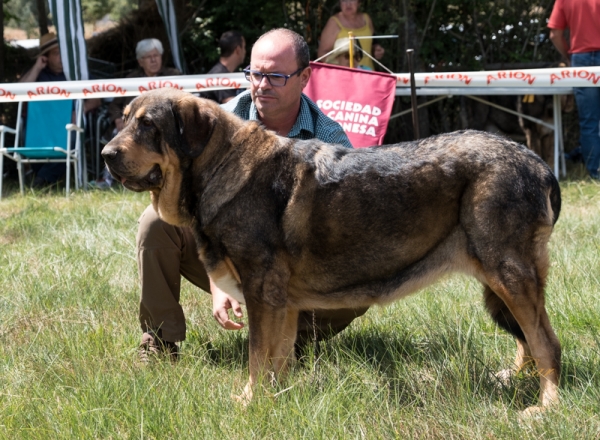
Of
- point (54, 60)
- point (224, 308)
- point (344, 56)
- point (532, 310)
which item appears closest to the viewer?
point (532, 310)

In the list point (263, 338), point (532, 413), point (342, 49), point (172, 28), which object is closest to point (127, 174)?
point (263, 338)

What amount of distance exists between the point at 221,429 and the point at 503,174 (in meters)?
1.64

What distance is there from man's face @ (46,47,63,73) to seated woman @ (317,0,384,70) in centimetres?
355

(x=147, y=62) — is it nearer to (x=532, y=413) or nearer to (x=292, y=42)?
(x=292, y=42)

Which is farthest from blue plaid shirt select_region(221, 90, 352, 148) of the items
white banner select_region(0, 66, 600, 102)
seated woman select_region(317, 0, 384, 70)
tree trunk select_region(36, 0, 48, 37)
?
tree trunk select_region(36, 0, 48, 37)

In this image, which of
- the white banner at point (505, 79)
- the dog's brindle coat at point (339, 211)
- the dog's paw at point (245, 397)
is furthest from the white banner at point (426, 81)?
the dog's paw at point (245, 397)

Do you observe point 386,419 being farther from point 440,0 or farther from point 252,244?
point 440,0

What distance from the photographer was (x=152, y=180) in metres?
3.56

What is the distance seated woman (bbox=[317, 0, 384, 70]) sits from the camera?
9.78 metres

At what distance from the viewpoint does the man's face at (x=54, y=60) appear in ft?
33.8

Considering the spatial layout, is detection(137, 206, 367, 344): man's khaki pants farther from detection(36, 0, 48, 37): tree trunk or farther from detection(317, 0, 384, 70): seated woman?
detection(36, 0, 48, 37): tree trunk

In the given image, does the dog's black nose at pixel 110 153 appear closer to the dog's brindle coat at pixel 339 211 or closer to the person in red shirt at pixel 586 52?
the dog's brindle coat at pixel 339 211

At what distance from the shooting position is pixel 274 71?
4.07 metres

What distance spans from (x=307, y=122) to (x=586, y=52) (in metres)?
5.96
